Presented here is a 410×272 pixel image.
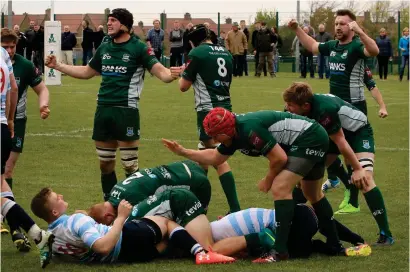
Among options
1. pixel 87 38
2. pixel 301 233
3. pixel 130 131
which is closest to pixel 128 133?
pixel 130 131

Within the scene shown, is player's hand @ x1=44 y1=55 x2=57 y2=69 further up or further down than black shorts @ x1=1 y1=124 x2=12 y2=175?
further up

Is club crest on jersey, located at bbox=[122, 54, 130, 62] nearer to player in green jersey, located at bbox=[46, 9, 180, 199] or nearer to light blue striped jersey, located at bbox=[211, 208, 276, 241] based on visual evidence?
player in green jersey, located at bbox=[46, 9, 180, 199]

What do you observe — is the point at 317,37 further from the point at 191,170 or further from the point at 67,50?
the point at 191,170

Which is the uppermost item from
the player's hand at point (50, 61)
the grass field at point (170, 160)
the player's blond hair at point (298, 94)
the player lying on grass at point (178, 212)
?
the player's hand at point (50, 61)

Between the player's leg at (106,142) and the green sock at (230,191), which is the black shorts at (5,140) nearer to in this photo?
the player's leg at (106,142)

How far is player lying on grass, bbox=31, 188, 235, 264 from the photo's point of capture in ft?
24.3

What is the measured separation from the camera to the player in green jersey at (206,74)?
33.8ft

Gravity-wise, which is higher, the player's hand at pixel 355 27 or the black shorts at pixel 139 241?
the player's hand at pixel 355 27

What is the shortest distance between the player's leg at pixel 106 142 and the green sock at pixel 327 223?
2887mm

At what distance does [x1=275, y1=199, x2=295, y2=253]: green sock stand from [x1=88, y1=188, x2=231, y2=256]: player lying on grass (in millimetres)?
611

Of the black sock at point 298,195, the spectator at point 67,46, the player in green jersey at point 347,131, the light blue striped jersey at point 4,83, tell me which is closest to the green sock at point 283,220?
the player in green jersey at point 347,131

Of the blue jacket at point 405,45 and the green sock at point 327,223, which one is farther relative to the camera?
the blue jacket at point 405,45

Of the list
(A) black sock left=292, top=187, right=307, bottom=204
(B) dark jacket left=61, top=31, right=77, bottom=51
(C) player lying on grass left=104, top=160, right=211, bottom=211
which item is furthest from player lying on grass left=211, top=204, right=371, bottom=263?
(B) dark jacket left=61, top=31, right=77, bottom=51

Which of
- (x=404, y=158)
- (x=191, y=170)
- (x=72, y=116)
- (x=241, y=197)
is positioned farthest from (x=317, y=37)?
(x=191, y=170)
